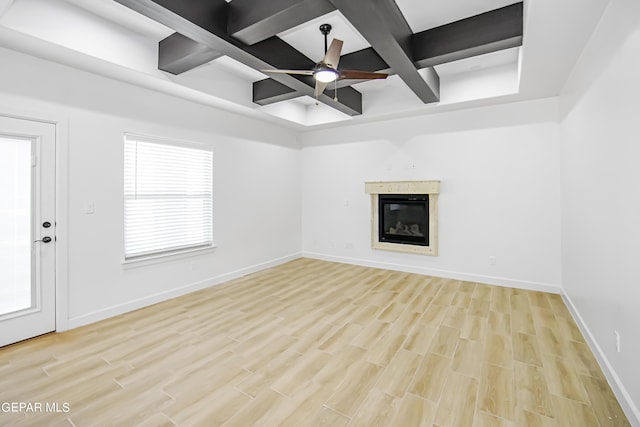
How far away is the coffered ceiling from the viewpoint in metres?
2.33

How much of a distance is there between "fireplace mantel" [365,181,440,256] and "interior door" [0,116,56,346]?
15.2 ft

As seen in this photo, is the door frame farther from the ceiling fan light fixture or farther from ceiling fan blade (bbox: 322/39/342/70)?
ceiling fan blade (bbox: 322/39/342/70)

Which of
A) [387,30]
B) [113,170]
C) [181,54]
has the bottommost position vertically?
[113,170]

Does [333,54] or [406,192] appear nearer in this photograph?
[333,54]

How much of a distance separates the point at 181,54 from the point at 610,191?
4074 mm

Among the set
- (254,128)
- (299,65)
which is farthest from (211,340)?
(254,128)

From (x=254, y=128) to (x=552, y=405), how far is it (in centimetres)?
523

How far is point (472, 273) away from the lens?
15.6 ft

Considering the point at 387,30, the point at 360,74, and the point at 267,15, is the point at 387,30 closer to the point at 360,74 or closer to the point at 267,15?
the point at 360,74

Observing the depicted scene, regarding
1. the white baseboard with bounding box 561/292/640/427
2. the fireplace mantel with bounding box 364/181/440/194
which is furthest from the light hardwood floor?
the fireplace mantel with bounding box 364/181/440/194

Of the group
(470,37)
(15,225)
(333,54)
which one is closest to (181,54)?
(333,54)

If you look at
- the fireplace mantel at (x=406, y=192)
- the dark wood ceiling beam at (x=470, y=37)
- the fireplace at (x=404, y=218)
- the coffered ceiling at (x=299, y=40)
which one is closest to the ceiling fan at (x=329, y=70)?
Result: the coffered ceiling at (x=299, y=40)

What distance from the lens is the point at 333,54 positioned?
8.80ft

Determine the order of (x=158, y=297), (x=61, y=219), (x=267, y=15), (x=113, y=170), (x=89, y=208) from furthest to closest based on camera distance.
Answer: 1. (x=158, y=297)
2. (x=113, y=170)
3. (x=89, y=208)
4. (x=61, y=219)
5. (x=267, y=15)
